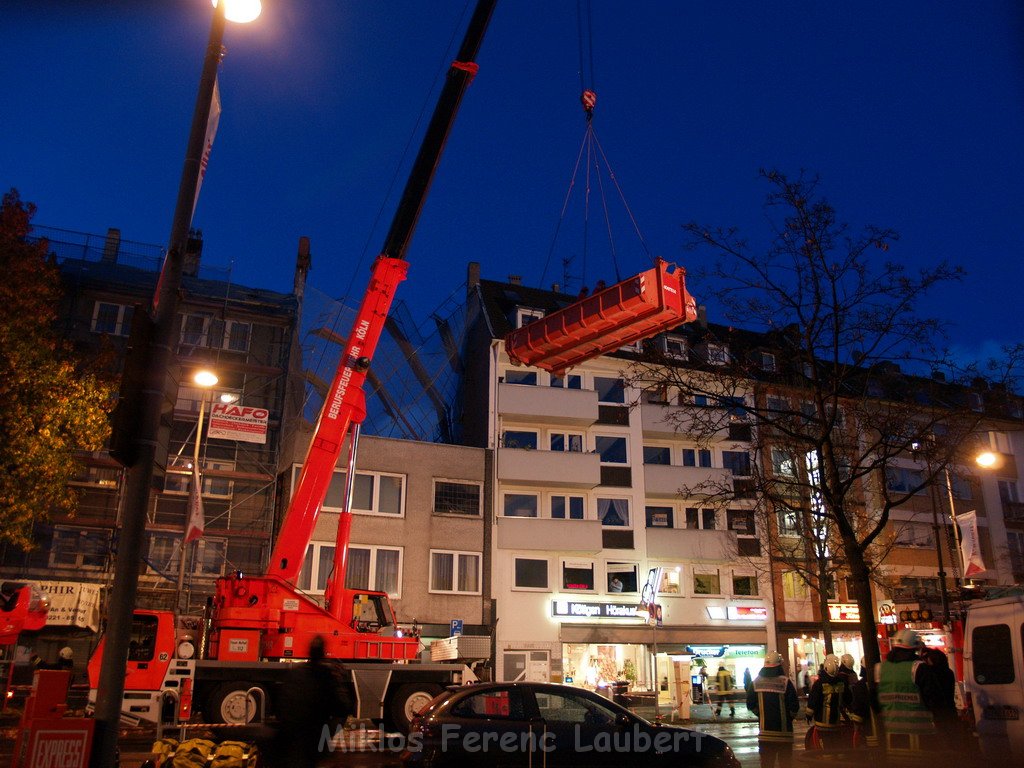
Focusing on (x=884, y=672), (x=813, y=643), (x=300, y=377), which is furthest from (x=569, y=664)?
(x=884, y=672)

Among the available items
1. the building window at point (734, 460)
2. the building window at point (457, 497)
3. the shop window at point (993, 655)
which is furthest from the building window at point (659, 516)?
the shop window at point (993, 655)

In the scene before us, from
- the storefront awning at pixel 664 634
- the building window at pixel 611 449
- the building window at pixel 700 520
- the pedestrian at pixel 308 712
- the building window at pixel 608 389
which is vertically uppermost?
the building window at pixel 608 389

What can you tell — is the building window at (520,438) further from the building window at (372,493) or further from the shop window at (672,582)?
the shop window at (672,582)

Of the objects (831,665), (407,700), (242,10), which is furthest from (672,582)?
(242,10)

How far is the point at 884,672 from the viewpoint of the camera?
8.95m

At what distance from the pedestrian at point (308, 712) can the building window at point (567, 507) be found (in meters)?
29.7

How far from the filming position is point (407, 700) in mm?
18266

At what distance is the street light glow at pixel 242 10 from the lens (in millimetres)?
8172

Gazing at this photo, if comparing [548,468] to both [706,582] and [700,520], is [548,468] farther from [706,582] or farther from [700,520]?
[706,582]

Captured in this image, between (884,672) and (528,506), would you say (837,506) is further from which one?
(528,506)

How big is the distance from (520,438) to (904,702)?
97.7ft

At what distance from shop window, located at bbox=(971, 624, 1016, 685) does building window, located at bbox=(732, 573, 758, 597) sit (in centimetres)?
3009

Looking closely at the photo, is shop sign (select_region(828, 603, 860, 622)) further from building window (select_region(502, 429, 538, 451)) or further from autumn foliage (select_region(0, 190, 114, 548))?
autumn foliage (select_region(0, 190, 114, 548))

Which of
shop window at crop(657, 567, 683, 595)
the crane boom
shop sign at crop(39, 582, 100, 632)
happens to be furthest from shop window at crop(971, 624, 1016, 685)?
shop window at crop(657, 567, 683, 595)
